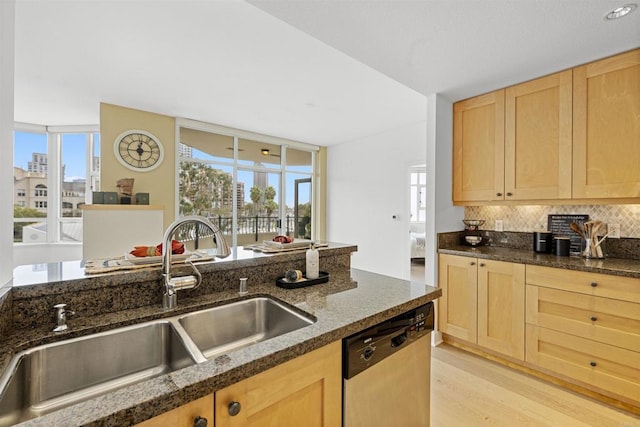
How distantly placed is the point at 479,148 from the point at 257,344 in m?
2.75

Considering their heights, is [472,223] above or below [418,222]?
above

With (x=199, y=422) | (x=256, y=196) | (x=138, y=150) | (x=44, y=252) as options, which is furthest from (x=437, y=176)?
(x=44, y=252)

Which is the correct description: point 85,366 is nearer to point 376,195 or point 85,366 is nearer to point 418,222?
point 376,195

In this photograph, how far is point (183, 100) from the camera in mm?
3652

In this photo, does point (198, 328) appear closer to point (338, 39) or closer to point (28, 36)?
point (338, 39)

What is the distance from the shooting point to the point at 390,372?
116 cm

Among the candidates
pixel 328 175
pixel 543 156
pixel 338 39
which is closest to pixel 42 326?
pixel 338 39

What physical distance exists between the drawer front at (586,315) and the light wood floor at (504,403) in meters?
0.44

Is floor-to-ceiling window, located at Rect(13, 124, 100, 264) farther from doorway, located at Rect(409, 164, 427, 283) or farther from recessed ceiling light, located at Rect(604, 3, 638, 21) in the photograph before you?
recessed ceiling light, located at Rect(604, 3, 638, 21)

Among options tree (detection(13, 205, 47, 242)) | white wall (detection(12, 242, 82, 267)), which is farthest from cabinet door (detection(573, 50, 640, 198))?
tree (detection(13, 205, 47, 242))

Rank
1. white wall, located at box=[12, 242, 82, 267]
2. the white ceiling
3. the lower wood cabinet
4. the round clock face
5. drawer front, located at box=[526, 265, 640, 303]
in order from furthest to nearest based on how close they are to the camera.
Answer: white wall, located at box=[12, 242, 82, 267] < the round clock face < drawer front, located at box=[526, 265, 640, 303] < the white ceiling < the lower wood cabinet

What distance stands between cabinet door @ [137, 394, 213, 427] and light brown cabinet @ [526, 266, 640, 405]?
2.38 metres

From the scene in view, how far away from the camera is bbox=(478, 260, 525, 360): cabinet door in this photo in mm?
2225

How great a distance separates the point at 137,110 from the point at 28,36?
169 cm
